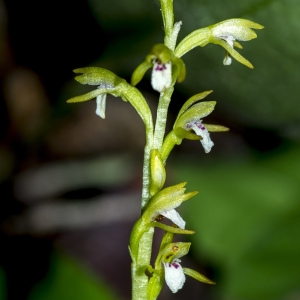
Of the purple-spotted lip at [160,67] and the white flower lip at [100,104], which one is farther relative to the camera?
the white flower lip at [100,104]

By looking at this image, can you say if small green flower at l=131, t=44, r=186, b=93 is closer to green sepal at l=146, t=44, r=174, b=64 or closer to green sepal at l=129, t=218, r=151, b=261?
green sepal at l=146, t=44, r=174, b=64

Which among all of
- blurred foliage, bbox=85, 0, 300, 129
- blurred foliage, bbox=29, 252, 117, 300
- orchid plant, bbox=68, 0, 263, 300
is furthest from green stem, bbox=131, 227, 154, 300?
blurred foliage, bbox=29, 252, 117, 300

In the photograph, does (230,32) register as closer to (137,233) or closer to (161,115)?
(161,115)

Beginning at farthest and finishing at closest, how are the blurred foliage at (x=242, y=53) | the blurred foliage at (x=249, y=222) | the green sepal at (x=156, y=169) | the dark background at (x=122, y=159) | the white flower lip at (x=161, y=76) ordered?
the blurred foliage at (x=249, y=222) < the dark background at (x=122, y=159) < the blurred foliage at (x=242, y=53) < the green sepal at (x=156, y=169) < the white flower lip at (x=161, y=76)

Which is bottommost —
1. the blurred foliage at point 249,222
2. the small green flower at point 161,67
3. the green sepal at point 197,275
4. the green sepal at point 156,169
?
the blurred foliage at point 249,222

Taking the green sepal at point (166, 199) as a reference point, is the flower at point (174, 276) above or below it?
below

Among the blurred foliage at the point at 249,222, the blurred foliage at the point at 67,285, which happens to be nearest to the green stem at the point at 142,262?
the blurred foliage at the point at 67,285

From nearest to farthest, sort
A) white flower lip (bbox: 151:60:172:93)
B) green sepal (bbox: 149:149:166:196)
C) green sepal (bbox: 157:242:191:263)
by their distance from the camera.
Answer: white flower lip (bbox: 151:60:172:93) < green sepal (bbox: 149:149:166:196) < green sepal (bbox: 157:242:191:263)

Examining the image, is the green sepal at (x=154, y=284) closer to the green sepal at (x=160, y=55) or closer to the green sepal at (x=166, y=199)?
the green sepal at (x=166, y=199)
